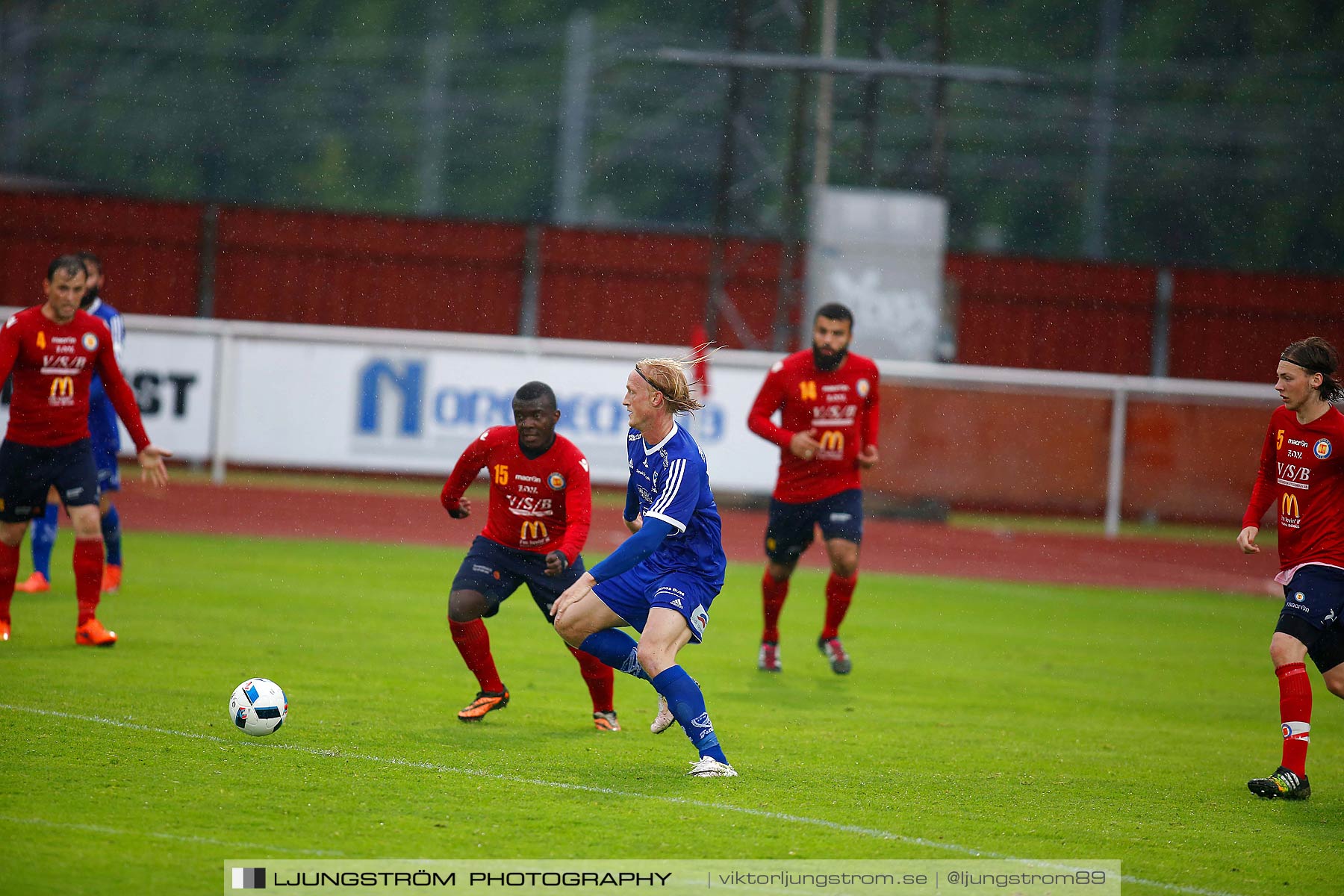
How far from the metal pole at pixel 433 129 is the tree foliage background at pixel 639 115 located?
4.4 inches

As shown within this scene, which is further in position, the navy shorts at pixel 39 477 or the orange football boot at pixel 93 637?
the orange football boot at pixel 93 637

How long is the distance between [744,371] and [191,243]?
11.4 metres

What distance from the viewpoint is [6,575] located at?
8.85 metres

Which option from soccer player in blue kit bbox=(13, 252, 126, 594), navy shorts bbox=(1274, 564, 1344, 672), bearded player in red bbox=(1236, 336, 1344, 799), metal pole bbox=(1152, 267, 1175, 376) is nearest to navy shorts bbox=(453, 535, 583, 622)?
bearded player in red bbox=(1236, 336, 1344, 799)

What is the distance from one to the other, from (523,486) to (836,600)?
10.7 ft

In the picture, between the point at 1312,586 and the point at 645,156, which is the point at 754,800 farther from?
the point at 645,156

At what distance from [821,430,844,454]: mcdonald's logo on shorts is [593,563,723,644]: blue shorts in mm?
3322

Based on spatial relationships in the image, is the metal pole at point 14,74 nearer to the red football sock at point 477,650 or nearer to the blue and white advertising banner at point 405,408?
the blue and white advertising banner at point 405,408

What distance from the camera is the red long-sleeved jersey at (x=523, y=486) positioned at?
24.8 ft

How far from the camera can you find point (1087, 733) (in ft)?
27.7

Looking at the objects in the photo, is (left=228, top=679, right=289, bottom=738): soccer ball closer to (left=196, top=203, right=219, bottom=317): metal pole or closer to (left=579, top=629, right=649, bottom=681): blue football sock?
(left=579, top=629, right=649, bottom=681): blue football sock

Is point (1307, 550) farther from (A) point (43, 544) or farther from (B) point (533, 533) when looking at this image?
(A) point (43, 544)

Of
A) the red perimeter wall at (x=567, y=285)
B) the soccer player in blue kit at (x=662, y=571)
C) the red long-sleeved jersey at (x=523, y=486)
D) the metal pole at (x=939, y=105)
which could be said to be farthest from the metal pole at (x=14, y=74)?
the soccer player in blue kit at (x=662, y=571)

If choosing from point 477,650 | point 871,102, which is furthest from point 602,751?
point 871,102
